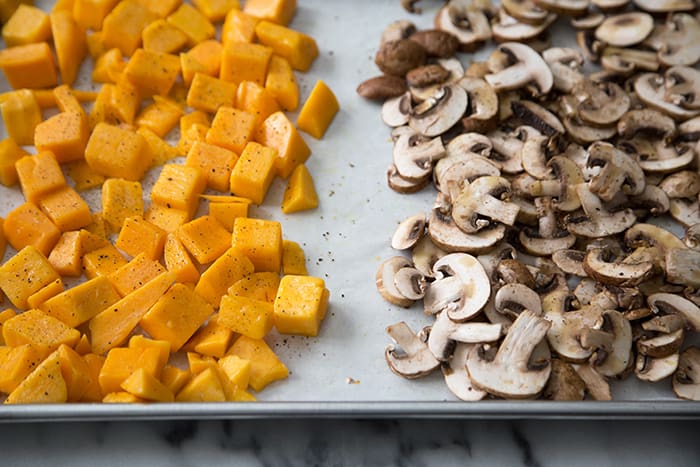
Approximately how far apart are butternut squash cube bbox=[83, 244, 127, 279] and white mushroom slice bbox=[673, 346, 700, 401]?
1.84 metres

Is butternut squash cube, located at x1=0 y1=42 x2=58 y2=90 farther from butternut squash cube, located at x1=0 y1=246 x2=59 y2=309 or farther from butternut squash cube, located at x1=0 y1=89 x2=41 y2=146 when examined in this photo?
butternut squash cube, located at x1=0 y1=246 x2=59 y2=309

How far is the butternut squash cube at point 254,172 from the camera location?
2.63 m

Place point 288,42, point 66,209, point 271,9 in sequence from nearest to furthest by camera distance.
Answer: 1. point 66,209
2. point 288,42
3. point 271,9

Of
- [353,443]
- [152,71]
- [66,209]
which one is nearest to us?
[353,443]

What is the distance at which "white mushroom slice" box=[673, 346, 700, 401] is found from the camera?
2.22m

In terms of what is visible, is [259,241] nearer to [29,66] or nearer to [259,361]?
[259,361]

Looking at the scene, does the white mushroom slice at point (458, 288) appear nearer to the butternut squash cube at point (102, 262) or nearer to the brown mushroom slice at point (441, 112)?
the brown mushroom slice at point (441, 112)

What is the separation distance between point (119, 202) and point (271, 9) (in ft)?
3.62

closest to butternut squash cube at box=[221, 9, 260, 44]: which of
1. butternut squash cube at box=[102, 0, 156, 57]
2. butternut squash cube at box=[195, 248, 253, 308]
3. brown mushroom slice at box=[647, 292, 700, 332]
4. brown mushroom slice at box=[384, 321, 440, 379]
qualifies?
butternut squash cube at box=[102, 0, 156, 57]

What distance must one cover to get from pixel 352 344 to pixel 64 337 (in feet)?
2.93

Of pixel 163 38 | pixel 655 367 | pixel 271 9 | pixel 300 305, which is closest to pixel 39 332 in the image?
pixel 300 305

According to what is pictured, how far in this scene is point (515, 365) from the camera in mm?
2182

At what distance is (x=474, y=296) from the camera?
7.65ft

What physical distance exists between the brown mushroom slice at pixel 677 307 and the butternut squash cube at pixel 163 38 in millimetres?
2099
